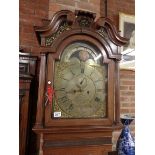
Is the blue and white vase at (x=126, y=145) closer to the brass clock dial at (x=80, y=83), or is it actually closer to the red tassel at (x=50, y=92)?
the brass clock dial at (x=80, y=83)

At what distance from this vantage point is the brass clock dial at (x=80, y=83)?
1436mm

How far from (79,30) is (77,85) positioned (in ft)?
1.17

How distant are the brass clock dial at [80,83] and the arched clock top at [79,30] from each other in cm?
8

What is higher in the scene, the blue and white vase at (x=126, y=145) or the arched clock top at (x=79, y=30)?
the arched clock top at (x=79, y=30)

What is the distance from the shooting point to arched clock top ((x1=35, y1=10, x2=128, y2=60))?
1.41m

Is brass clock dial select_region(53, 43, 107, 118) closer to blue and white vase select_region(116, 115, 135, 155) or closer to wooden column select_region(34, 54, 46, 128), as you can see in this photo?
wooden column select_region(34, 54, 46, 128)

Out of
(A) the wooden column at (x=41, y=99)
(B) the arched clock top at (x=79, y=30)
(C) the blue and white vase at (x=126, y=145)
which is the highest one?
(B) the arched clock top at (x=79, y=30)

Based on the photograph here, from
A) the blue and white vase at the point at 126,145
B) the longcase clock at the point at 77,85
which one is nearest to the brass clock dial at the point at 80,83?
the longcase clock at the point at 77,85

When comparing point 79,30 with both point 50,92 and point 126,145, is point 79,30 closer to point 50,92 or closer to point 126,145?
point 50,92

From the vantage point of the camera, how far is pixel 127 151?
1409 mm

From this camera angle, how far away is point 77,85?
1478 mm
